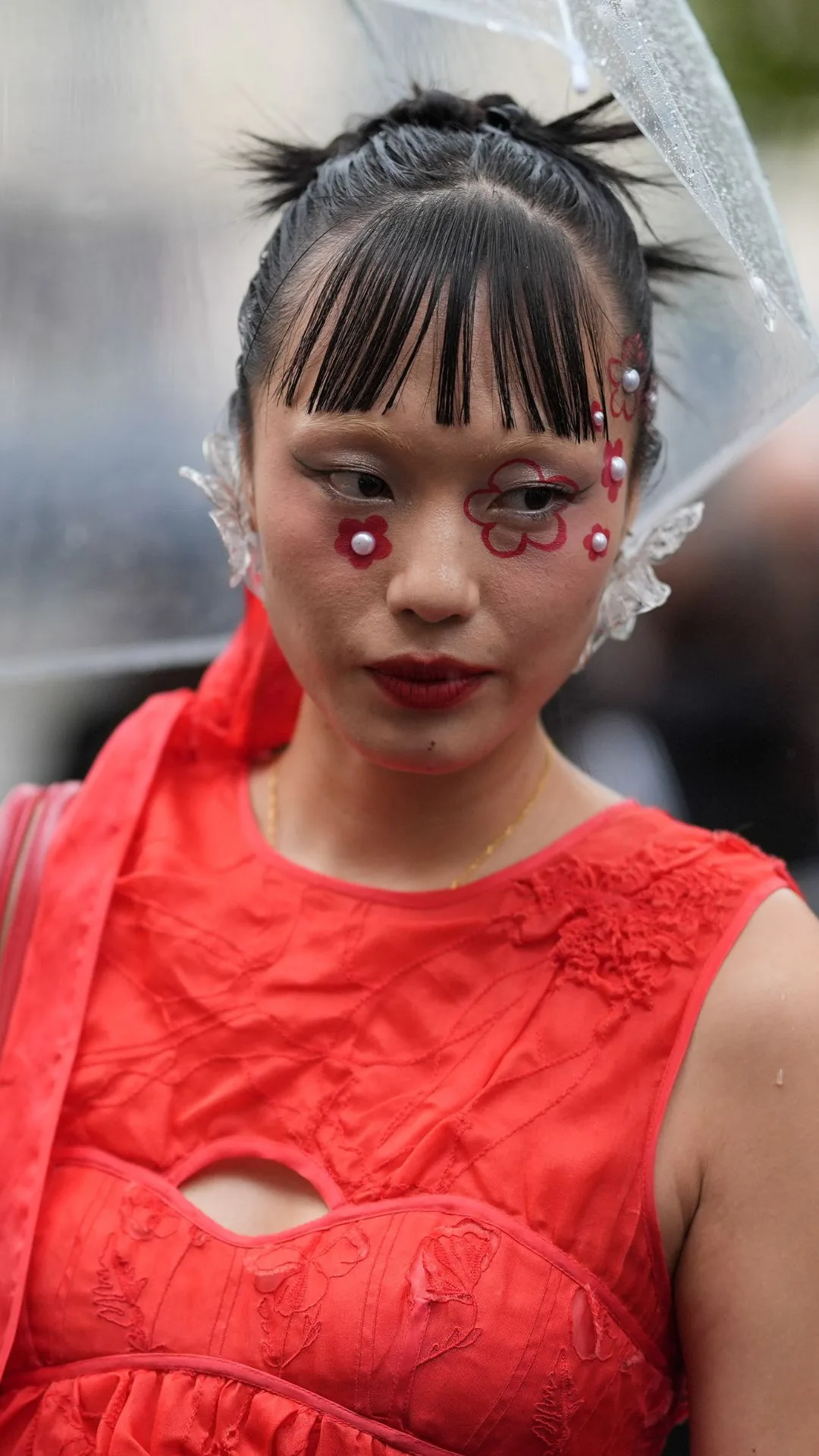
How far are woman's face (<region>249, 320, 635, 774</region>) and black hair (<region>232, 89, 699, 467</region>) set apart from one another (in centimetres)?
3

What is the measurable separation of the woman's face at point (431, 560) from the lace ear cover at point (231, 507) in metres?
0.14

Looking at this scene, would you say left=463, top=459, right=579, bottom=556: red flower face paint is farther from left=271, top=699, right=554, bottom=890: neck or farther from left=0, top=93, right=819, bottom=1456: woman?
left=271, top=699, right=554, bottom=890: neck

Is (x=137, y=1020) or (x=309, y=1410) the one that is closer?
(x=309, y=1410)

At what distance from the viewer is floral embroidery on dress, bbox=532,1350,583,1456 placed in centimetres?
129

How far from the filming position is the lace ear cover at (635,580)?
1.60m

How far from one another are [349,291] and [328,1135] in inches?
33.3

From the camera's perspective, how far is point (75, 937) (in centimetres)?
161

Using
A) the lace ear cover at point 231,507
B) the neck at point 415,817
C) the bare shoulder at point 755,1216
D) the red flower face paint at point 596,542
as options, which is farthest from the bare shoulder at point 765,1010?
the lace ear cover at point 231,507

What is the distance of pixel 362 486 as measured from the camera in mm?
1359

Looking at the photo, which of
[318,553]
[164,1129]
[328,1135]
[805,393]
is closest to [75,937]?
[164,1129]

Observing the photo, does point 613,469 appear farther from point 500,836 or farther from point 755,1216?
point 755,1216

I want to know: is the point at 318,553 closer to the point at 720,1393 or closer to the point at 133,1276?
the point at 133,1276

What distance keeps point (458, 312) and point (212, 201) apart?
1.69ft

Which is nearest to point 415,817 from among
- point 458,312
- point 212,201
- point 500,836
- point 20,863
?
point 500,836
